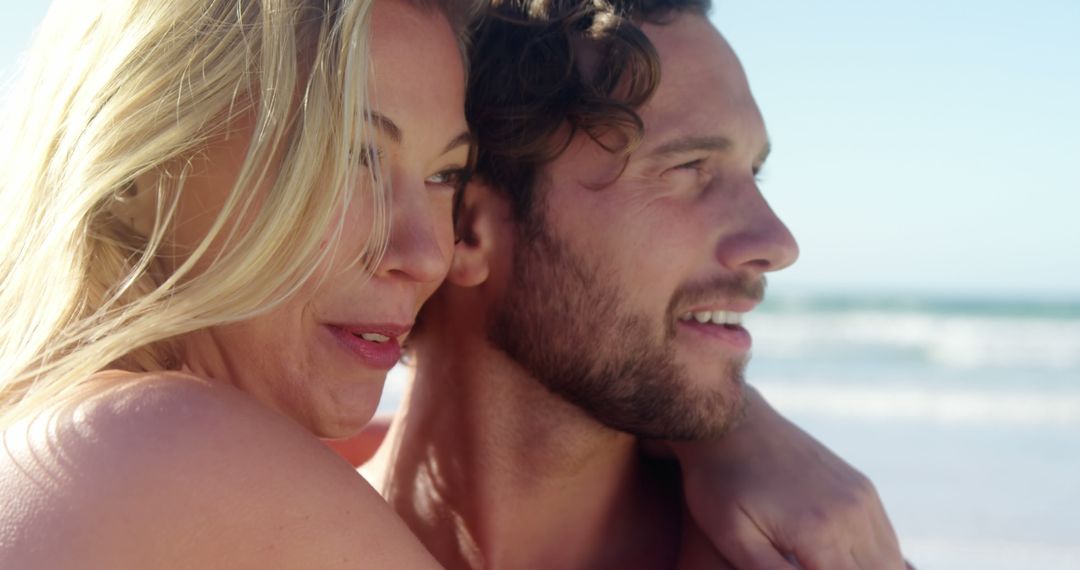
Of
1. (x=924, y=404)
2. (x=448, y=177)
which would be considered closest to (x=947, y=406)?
(x=924, y=404)

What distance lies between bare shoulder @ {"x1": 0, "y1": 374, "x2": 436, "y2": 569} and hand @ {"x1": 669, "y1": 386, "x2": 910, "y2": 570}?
0.83 m

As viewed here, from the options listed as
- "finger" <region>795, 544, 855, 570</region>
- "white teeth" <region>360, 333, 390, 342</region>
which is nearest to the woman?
"white teeth" <region>360, 333, 390, 342</region>

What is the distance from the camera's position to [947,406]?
11633mm

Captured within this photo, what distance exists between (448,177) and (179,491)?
0.92 m

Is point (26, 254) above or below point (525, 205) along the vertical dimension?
below

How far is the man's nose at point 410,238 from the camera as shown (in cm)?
190

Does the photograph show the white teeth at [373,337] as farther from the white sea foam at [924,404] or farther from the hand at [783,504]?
the white sea foam at [924,404]

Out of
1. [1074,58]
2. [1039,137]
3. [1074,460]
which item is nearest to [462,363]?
[1074,460]

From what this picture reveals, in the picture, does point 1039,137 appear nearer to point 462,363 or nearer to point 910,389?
point 910,389

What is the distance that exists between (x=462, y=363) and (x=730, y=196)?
2.36ft

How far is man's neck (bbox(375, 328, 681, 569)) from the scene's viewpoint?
8.30ft

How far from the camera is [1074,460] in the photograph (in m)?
8.59

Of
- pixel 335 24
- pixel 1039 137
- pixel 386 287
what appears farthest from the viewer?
pixel 1039 137

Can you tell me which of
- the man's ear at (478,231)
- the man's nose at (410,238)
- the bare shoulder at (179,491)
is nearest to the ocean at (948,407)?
the man's ear at (478,231)
